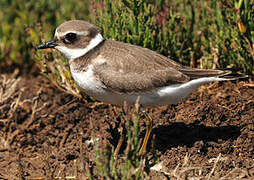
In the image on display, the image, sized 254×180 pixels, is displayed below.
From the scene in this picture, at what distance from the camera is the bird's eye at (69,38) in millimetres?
4355

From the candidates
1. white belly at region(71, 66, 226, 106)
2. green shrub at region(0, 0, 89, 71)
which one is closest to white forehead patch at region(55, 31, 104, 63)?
white belly at region(71, 66, 226, 106)

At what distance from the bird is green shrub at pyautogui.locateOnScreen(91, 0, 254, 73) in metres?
0.93

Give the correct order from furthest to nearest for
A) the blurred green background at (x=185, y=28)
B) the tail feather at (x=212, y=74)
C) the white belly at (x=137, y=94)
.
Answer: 1. the blurred green background at (x=185, y=28)
2. the tail feather at (x=212, y=74)
3. the white belly at (x=137, y=94)

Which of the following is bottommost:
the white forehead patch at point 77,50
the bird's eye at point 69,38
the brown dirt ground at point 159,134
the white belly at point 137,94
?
the brown dirt ground at point 159,134

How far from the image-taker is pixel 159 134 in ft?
15.8

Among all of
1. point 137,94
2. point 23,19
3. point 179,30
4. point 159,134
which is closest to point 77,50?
point 137,94

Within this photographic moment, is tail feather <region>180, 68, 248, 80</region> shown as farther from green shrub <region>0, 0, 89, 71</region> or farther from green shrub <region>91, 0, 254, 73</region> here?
green shrub <region>0, 0, 89, 71</region>

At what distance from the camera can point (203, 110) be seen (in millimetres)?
4941

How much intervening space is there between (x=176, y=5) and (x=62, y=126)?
105 inches

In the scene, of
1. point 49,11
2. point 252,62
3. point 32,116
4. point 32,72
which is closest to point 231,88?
point 252,62

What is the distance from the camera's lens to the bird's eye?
436cm

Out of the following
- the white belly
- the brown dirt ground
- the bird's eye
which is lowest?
the brown dirt ground

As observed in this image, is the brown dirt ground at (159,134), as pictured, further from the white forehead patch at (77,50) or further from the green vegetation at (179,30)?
the white forehead patch at (77,50)

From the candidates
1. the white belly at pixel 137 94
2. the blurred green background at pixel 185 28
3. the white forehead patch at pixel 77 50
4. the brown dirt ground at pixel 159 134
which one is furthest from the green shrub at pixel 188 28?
the white belly at pixel 137 94
